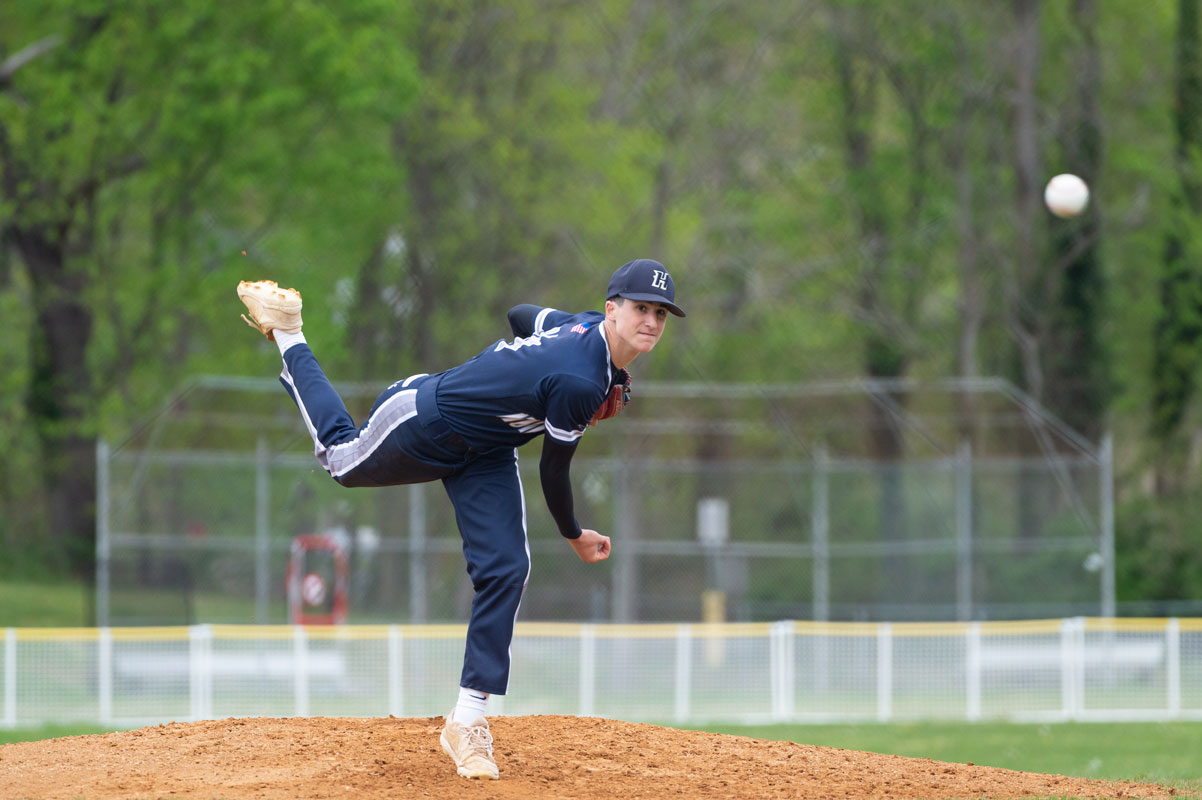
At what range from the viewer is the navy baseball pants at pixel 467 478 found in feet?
20.0

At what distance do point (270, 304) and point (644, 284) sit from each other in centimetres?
191

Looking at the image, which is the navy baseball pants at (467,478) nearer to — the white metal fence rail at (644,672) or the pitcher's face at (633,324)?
the pitcher's face at (633,324)

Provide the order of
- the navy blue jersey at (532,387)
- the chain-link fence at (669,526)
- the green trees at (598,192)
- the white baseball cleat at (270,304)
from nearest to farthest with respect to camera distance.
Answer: the navy blue jersey at (532,387)
the white baseball cleat at (270,304)
the chain-link fence at (669,526)
the green trees at (598,192)

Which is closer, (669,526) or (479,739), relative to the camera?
(479,739)

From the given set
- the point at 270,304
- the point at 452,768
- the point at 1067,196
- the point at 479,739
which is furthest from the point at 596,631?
the point at 270,304

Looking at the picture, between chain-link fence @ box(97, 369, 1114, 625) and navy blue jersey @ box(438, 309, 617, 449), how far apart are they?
1284cm

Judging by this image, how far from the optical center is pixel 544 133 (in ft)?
96.4

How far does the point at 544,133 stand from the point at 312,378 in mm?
23471

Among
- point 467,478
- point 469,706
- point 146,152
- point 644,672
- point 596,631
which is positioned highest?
point 146,152

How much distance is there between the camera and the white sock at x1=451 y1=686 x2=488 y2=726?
20.1ft

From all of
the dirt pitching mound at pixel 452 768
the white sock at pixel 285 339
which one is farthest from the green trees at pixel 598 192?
the dirt pitching mound at pixel 452 768

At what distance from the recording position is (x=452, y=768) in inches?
247

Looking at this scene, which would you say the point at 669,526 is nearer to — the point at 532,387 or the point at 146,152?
the point at 146,152

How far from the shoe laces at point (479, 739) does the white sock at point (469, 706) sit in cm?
5
